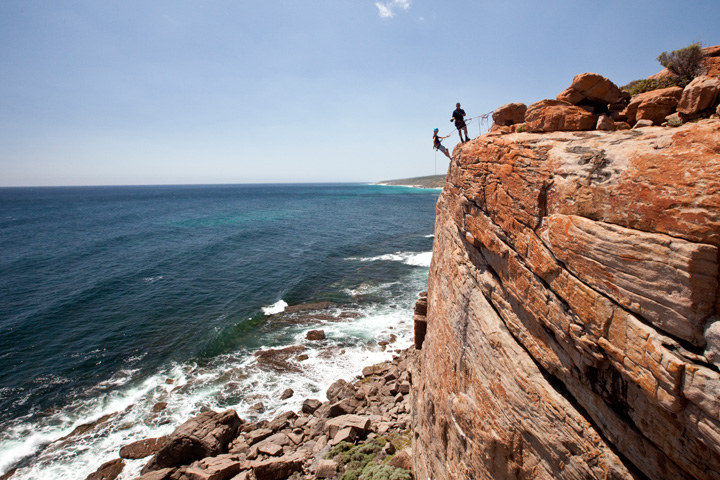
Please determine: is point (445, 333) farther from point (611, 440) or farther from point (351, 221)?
point (351, 221)

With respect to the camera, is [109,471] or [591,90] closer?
[591,90]

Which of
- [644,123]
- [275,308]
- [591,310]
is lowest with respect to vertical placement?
[275,308]

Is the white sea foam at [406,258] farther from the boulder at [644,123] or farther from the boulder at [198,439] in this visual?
the boulder at [644,123]

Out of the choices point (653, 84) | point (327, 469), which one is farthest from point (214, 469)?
point (653, 84)

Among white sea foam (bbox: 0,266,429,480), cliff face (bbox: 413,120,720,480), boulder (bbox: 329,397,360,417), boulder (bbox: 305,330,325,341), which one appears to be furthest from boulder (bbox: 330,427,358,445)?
boulder (bbox: 305,330,325,341)

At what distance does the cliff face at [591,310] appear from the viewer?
172 inches

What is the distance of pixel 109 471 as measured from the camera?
17156mm

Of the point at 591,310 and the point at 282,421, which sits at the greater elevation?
the point at 591,310

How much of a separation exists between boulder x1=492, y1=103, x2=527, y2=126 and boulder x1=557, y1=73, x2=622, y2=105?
7.97 ft

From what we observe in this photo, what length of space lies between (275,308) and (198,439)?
16544 millimetres

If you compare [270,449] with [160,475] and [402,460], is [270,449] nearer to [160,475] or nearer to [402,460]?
[160,475]

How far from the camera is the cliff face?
14.3 feet

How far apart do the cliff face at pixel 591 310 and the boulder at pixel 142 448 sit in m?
17.4

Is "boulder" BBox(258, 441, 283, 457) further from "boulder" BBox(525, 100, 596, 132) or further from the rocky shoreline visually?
"boulder" BBox(525, 100, 596, 132)
